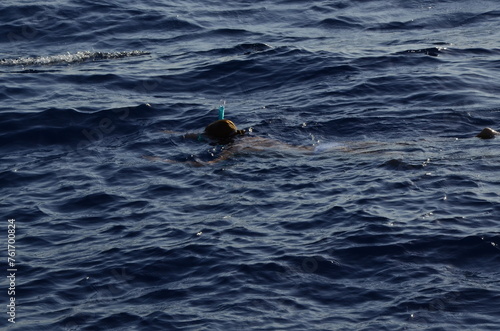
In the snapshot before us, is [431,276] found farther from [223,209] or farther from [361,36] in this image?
[361,36]

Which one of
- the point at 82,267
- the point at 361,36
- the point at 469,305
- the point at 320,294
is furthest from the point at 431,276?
the point at 361,36

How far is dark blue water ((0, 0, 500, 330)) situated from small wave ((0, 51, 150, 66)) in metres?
0.06

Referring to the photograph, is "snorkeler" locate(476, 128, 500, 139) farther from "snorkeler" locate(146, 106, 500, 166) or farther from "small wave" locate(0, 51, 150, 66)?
"small wave" locate(0, 51, 150, 66)

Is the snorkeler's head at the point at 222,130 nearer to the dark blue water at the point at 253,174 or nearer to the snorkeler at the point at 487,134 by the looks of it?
the dark blue water at the point at 253,174

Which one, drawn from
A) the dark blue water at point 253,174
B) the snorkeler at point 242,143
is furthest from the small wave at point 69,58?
the snorkeler at point 242,143

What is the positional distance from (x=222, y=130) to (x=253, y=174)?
1.40 m

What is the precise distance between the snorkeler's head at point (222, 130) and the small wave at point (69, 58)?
589 centimetres

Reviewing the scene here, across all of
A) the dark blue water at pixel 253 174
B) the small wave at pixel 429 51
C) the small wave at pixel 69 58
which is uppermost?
the small wave at pixel 429 51

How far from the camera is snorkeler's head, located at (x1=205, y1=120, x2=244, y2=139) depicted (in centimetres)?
1312

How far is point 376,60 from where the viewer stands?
56.6 feet

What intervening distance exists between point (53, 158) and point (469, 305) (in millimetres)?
7339

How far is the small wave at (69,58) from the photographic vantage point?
59.0 feet

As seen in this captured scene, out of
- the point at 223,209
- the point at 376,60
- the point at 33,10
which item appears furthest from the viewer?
the point at 33,10

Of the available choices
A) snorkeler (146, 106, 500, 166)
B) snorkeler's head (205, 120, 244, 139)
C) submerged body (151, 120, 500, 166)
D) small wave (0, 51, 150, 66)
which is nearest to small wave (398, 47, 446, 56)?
snorkeler (146, 106, 500, 166)
